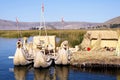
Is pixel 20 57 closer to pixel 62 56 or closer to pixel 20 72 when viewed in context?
pixel 20 72

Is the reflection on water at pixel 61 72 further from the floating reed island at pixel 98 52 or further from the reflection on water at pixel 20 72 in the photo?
the reflection on water at pixel 20 72

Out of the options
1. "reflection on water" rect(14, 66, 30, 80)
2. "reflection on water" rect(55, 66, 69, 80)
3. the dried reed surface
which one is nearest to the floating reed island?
the dried reed surface

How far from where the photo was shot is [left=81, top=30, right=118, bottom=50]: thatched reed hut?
45.7 m

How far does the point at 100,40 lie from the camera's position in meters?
46.2

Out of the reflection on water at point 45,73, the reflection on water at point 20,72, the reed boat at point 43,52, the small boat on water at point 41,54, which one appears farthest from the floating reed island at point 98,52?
the reflection on water at point 20,72

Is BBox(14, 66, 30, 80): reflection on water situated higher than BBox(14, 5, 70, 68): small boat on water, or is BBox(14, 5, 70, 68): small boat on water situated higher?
BBox(14, 5, 70, 68): small boat on water

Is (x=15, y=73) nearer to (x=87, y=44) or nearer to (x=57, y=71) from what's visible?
(x=57, y=71)

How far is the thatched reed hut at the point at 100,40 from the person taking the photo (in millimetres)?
45719

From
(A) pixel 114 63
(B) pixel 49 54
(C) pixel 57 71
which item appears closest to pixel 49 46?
(B) pixel 49 54

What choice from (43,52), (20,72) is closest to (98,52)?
(43,52)

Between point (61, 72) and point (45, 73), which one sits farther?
point (61, 72)

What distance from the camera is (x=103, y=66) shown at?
116 ft

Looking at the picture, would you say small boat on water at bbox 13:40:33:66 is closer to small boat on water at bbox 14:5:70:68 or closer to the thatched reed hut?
small boat on water at bbox 14:5:70:68

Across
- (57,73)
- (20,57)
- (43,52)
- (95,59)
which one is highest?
(43,52)
